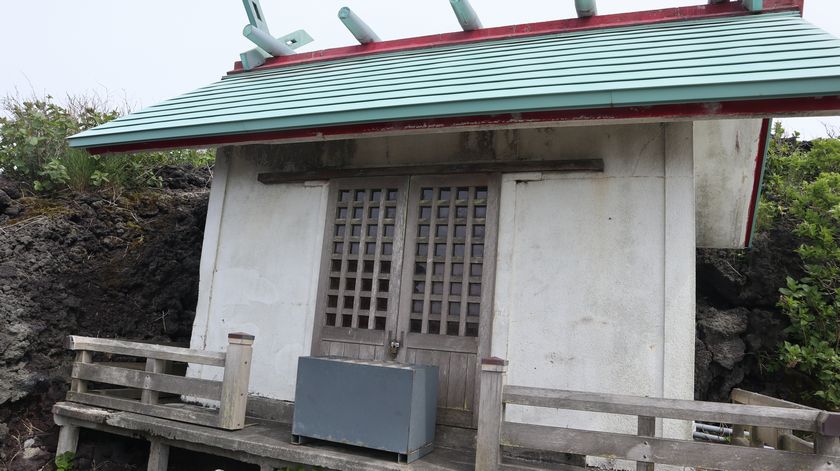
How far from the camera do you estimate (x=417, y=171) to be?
5703 mm

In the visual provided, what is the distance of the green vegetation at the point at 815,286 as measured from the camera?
7.23 meters

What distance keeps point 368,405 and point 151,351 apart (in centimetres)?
244

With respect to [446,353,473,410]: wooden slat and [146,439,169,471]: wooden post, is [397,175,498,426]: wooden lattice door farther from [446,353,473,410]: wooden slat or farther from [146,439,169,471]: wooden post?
[146,439,169,471]: wooden post

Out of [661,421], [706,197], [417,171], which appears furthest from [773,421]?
[706,197]

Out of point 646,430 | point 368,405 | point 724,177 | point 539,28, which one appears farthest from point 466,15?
point 646,430

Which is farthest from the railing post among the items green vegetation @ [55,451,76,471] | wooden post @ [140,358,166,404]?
green vegetation @ [55,451,76,471]

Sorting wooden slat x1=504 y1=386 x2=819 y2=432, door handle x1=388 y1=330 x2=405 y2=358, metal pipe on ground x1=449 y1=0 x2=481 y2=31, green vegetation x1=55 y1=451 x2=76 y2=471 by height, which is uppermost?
metal pipe on ground x1=449 y1=0 x2=481 y2=31

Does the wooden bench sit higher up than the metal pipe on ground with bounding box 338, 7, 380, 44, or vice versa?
the metal pipe on ground with bounding box 338, 7, 380, 44

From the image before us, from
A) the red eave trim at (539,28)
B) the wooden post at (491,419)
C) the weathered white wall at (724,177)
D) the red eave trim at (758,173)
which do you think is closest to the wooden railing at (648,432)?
the wooden post at (491,419)

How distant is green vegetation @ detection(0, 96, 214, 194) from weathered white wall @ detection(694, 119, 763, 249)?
313 inches

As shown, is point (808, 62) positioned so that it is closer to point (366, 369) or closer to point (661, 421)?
point (661, 421)

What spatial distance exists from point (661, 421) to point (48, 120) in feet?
32.6

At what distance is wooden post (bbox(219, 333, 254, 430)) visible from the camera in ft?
16.7

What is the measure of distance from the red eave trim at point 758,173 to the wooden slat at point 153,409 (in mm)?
6105
